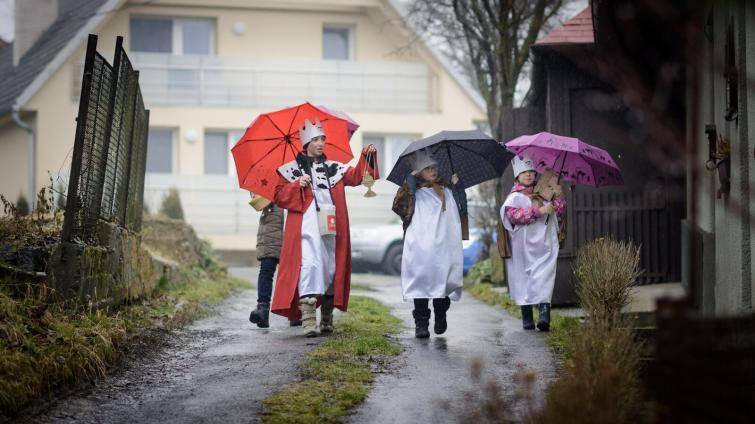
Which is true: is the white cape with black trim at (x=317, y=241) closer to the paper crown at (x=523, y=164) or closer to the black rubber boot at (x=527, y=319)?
the paper crown at (x=523, y=164)

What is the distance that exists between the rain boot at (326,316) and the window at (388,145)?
1886 cm

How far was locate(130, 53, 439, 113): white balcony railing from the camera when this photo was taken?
93.1ft

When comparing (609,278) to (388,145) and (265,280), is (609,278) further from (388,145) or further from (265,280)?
(388,145)

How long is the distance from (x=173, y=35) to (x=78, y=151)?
2121 centimetres

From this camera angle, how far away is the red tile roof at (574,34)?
1228 centimetres

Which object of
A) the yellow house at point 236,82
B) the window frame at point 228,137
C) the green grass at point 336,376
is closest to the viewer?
the green grass at point 336,376

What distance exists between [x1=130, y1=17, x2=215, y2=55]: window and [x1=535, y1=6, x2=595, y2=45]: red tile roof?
56.6 feet

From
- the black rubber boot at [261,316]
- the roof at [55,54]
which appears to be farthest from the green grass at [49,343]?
the roof at [55,54]

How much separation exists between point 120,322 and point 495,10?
10796mm

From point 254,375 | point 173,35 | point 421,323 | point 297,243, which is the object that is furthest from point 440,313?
point 173,35

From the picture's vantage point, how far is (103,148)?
9.48 m

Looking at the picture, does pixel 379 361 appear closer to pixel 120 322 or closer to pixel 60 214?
pixel 120 322

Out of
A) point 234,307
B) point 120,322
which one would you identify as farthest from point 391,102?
point 120,322

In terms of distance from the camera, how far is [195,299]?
1315cm
